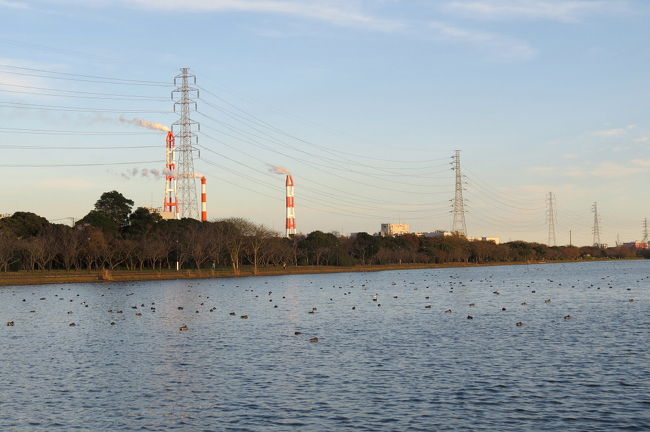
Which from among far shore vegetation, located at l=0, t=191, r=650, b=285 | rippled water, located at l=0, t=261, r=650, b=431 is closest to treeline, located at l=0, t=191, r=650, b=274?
far shore vegetation, located at l=0, t=191, r=650, b=285

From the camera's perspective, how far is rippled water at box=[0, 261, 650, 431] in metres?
25.2

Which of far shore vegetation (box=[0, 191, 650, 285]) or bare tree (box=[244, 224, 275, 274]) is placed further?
bare tree (box=[244, 224, 275, 274])

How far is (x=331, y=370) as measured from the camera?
112 feet

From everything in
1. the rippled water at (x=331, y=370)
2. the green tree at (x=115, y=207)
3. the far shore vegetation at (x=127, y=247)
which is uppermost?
the green tree at (x=115, y=207)

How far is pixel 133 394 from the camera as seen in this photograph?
29688mm

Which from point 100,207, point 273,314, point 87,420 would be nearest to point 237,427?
point 87,420

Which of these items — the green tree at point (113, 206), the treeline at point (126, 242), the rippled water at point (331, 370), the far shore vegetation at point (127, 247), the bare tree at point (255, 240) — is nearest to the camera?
the rippled water at point (331, 370)

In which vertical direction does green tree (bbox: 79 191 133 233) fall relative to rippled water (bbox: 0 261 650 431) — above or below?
above

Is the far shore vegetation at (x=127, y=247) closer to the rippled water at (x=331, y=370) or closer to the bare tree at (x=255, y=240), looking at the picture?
the bare tree at (x=255, y=240)

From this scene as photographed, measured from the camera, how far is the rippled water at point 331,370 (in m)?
25.2

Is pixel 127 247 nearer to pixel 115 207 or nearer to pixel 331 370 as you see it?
pixel 115 207

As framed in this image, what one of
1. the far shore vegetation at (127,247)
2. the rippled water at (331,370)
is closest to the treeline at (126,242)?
the far shore vegetation at (127,247)

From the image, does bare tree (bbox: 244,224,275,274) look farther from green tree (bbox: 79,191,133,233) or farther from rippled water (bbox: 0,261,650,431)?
rippled water (bbox: 0,261,650,431)

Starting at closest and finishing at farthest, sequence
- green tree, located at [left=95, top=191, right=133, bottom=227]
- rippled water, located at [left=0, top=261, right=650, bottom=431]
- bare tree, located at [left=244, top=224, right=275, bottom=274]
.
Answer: rippled water, located at [left=0, top=261, right=650, bottom=431] → bare tree, located at [left=244, top=224, right=275, bottom=274] → green tree, located at [left=95, top=191, right=133, bottom=227]
